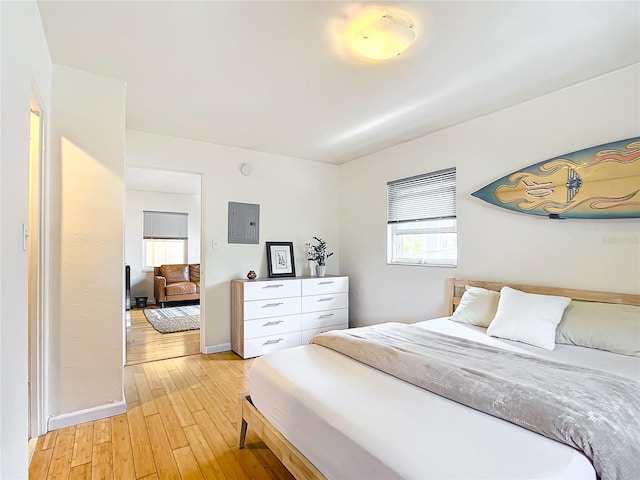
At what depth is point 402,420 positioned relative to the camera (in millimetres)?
1293

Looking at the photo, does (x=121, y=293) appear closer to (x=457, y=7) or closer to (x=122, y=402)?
(x=122, y=402)

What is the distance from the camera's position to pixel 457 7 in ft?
5.49

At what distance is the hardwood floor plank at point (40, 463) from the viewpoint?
1.79 metres

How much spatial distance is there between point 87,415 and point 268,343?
1.75 metres

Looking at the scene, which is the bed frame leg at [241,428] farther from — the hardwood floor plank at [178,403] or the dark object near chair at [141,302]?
the dark object near chair at [141,302]

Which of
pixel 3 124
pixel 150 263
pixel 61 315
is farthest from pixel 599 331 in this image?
pixel 150 263

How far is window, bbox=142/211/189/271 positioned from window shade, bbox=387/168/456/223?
511 centimetres

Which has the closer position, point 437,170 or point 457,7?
point 457,7

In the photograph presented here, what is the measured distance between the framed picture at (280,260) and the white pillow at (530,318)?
2471mm

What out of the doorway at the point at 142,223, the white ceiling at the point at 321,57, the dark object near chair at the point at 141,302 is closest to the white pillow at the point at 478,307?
the white ceiling at the point at 321,57

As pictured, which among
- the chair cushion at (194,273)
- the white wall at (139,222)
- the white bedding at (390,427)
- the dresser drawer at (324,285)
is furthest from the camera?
the chair cushion at (194,273)

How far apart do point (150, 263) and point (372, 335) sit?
20.6 ft

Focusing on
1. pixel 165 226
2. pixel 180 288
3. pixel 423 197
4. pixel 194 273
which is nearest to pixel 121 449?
pixel 423 197

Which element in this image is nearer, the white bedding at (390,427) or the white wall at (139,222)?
the white bedding at (390,427)
